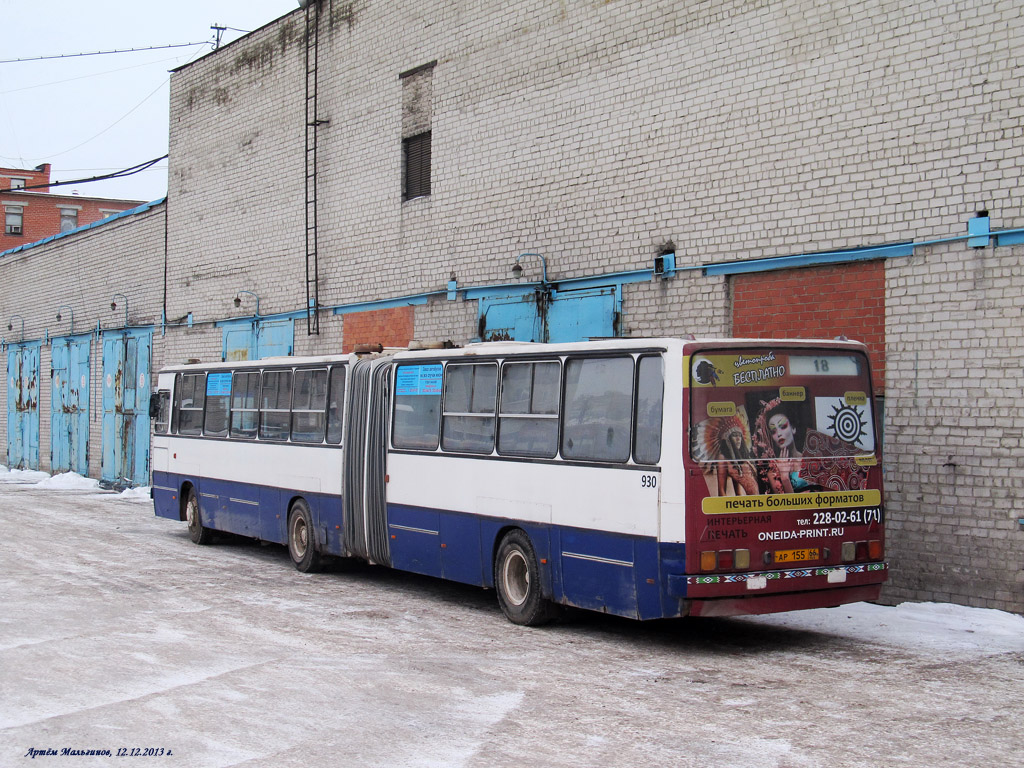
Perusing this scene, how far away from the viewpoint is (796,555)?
372 inches

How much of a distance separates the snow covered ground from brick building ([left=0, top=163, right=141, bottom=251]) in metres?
60.8

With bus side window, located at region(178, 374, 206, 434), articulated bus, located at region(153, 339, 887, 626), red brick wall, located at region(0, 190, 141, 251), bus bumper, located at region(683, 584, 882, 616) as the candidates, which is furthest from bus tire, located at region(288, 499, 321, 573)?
red brick wall, located at region(0, 190, 141, 251)

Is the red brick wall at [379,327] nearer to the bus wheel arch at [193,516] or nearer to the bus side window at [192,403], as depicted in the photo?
the bus side window at [192,403]

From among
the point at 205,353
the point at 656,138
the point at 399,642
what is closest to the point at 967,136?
the point at 656,138

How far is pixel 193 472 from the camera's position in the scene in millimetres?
17984

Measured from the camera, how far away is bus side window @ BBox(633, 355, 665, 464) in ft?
30.7

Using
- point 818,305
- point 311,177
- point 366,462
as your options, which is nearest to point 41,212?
point 311,177

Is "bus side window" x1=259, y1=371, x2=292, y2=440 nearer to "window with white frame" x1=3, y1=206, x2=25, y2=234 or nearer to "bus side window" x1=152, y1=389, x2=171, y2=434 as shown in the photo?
"bus side window" x1=152, y1=389, x2=171, y2=434

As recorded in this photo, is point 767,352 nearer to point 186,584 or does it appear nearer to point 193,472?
point 186,584

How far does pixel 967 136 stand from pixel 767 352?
12.1 feet

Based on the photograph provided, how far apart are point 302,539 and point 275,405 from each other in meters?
1.88

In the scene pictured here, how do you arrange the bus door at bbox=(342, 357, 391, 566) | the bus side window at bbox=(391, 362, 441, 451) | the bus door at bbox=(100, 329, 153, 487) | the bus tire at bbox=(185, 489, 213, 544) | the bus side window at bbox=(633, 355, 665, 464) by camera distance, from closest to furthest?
the bus side window at bbox=(633, 355, 665, 464) → the bus side window at bbox=(391, 362, 441, 451) → the bus door at bbox=(342, 357, 391, 566) → the bus tire at bbox=(185, 489, 213, 544) → the bus door at bbox=(100, 329, 153, 487)

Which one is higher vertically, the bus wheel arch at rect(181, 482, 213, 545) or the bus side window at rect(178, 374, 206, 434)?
the bus side window at rect(178, 374, 206, 434)

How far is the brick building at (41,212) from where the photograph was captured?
68.2 m
